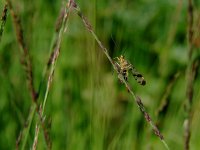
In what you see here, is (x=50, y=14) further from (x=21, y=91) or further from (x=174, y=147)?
(x=174, y=147)

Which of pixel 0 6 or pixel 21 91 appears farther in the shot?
pixel 21 91

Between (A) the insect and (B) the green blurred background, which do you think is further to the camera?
(B) the green blurred background

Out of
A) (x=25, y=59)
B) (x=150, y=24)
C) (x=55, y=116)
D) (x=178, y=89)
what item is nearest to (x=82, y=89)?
(x=55, y=116)

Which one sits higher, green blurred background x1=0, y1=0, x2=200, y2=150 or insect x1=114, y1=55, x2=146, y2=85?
insect x1=114, y1=55, x2=146, y2=85

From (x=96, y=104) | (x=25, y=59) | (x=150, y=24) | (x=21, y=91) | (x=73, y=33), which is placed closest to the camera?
(x=25, y=59)

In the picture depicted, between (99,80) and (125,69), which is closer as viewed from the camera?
(125,69)

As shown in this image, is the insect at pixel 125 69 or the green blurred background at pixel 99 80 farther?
the green blurred background at pixel 99 80

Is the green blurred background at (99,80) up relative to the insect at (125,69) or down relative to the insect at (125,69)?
down

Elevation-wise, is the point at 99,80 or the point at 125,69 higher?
the point at 125,69
